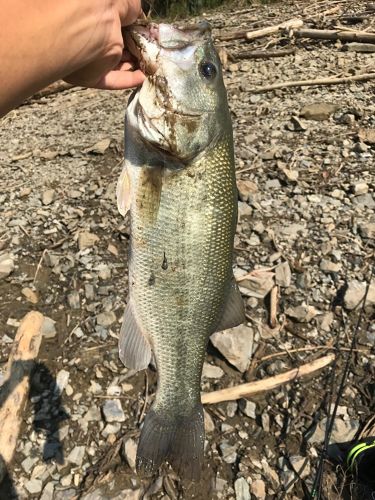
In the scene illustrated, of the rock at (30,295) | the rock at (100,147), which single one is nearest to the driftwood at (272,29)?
the rock at (100,147)

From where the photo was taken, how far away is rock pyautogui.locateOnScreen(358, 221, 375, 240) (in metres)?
4.44

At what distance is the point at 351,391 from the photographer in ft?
11.4

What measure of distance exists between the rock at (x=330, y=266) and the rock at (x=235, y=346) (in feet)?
3.14

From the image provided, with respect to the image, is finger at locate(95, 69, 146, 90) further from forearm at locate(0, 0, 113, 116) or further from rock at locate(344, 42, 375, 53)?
rock at locate(344, 42, 375, 53)

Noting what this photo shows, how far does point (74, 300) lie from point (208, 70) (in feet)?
8.47

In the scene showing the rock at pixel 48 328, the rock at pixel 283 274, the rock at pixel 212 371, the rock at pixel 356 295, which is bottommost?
the rock at pixel 356 295

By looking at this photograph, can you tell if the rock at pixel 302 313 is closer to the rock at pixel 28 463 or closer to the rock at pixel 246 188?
the rock at pixel 246 188

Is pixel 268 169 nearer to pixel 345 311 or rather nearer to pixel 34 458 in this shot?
pixel 345 311

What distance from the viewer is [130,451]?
10.6 feet

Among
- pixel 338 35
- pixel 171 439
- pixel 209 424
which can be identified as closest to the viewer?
pixel 171 439

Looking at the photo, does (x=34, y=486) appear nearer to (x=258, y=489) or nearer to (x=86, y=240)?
(x=258, y=489)

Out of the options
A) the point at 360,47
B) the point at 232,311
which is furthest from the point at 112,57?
the point at 360,47

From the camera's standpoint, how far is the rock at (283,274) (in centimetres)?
416

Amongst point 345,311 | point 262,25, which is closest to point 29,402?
point 345,311
